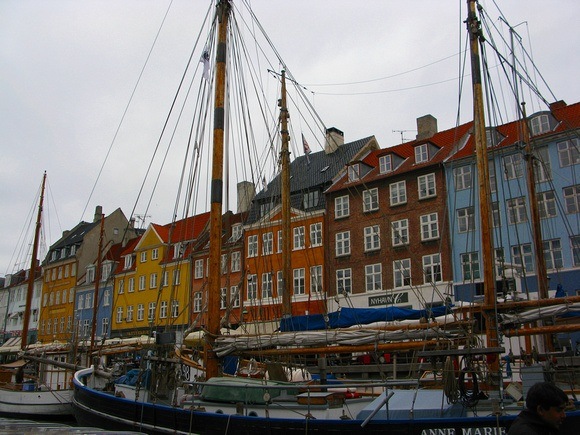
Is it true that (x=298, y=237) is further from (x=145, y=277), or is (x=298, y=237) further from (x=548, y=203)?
(x=145, y=277)

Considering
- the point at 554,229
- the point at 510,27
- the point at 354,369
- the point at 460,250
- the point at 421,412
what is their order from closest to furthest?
the point at 421,412 → the point at 354,369 → the point at 510,27 → the point at 554,229 → the point at 460,250

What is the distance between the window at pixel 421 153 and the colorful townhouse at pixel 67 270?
37.5 m

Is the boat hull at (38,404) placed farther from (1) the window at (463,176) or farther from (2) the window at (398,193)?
(1) the window at (463,176)

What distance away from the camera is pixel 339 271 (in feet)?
135

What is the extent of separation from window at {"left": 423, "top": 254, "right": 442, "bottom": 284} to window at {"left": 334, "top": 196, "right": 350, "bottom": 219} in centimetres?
738

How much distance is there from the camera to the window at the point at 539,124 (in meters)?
35.0

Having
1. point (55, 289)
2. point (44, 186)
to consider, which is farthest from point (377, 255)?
point (55, 289)

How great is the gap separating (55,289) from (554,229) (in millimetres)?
57384

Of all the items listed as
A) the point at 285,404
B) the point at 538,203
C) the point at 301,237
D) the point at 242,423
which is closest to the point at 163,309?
the point at 301,237

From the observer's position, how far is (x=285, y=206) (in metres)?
25.4

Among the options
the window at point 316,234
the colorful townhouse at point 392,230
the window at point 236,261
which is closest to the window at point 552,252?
the colorful townhouse at point 392,230

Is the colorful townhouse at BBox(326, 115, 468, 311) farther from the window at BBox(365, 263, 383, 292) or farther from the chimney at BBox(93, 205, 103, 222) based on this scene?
the chimney at BBox(93, 205, 103, 222)

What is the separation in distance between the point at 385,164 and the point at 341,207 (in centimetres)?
452

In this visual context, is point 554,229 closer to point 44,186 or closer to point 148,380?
point 148,380
